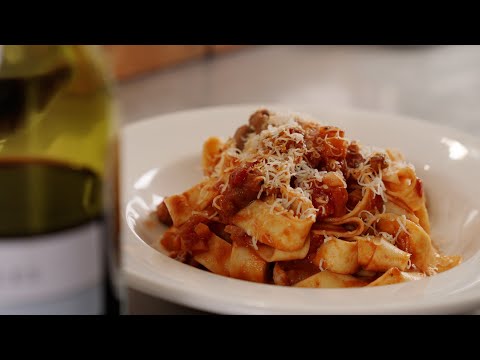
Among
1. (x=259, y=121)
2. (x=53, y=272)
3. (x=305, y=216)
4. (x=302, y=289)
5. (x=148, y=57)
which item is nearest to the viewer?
(x=53, y=272)

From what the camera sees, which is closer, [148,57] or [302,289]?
[302,289]

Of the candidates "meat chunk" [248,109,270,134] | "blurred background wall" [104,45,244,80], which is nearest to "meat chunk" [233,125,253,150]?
"meat chunk" [248,109,270,134]

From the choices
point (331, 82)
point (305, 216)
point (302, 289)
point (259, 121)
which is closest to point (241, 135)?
point (259, 121)

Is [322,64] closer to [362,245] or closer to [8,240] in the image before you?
[362,245]

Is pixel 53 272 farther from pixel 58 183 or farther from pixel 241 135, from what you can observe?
pixel 241 135

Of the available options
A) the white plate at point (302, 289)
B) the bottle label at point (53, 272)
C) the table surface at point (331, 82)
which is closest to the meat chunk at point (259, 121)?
A: the white plate at point (302, 289)

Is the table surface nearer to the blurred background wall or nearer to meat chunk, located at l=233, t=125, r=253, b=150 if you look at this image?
the blurred background wall

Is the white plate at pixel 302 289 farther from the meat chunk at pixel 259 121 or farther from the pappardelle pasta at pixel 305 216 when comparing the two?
the meat chunk at pixel 259 121
